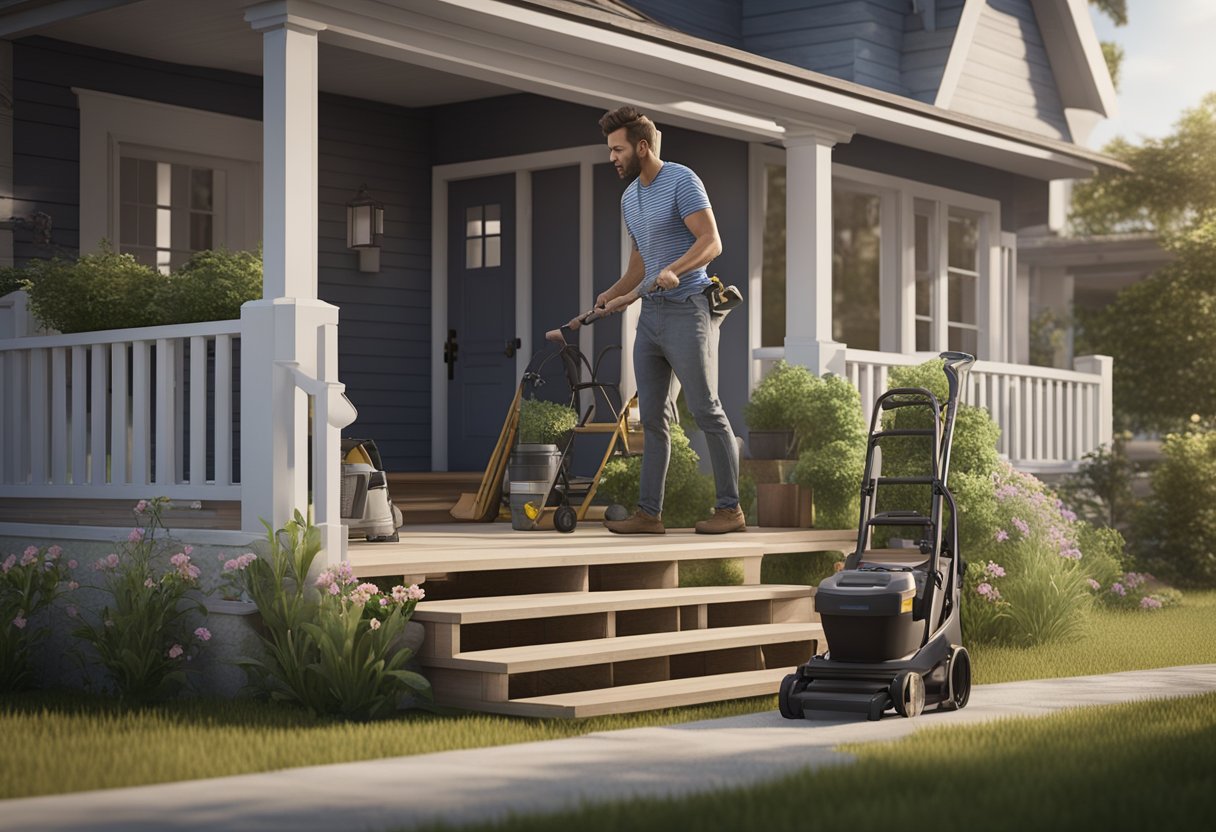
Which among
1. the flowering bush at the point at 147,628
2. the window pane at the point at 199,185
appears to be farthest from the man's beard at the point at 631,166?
the window pane at the point at 199,185

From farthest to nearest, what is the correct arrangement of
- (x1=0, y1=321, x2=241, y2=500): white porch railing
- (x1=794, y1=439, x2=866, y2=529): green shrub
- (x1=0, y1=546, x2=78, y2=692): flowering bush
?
(x1=794, y1=439, x2=866, y2=529): green shrub → (x1=0, y1=321, x2=241, y2=500): white porch railing → (x1=0, y1=546, x2=78, y2=692): flowering bush

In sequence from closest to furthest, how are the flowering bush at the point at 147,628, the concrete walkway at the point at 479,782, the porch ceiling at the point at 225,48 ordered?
the concrete walkway at the point at 479,782 < the flowering bush at the point at 147,628 < the porch ceiling at the point at 225,48

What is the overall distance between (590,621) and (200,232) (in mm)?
4819

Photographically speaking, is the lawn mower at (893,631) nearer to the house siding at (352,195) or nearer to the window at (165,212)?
the house siding at (352,195)

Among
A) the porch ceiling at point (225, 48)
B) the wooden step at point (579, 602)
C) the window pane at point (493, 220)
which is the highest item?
the porch ceiling at point (225, 48)

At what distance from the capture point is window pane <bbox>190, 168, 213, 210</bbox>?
10852 millimetres

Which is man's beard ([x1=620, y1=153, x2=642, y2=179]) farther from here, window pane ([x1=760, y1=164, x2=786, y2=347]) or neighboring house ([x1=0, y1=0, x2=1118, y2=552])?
window pane ([x1=760, y1=164, x2=786, y2=347])

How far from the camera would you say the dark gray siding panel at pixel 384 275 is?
11500 millimetres

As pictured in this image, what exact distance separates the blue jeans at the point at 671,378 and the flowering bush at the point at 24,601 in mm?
2870

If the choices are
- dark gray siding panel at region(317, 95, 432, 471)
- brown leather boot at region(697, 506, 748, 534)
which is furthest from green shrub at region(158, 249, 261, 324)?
dark gray siding panel at region(317, 95, 432, 471)

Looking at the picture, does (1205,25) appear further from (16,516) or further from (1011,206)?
(16,516)

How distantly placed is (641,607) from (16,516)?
3.37m

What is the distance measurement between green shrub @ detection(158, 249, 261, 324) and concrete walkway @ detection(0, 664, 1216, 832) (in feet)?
10.4

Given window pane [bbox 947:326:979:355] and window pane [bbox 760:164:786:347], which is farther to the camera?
window pane [bbox 760:164:786:347]
